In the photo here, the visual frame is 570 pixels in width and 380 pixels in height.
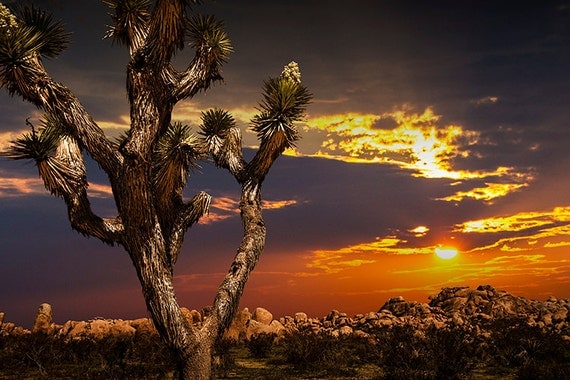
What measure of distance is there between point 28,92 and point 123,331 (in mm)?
13091

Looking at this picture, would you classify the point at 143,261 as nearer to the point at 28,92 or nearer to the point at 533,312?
the point at 28,92

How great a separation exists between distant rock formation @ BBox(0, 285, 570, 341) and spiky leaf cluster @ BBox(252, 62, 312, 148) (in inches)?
Result: 418

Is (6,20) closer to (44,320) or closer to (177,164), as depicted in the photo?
(177,164)

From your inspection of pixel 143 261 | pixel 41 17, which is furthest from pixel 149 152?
pixel 41 17

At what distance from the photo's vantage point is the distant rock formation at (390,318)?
71.5 feet

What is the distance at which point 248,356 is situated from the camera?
1830 cm

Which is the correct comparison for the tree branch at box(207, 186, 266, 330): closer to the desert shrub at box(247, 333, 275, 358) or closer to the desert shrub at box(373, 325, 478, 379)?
the desert shrub at box(373, 325, 478, 379)

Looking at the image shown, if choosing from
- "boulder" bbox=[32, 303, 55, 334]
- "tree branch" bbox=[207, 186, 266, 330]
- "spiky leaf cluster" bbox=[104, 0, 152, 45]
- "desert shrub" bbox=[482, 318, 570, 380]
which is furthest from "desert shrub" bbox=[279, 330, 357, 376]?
"boulder" bbox=[32, 303, 55, 334]

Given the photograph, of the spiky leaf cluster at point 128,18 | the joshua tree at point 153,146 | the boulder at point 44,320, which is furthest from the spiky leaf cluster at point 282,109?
the boulder at point 44,320

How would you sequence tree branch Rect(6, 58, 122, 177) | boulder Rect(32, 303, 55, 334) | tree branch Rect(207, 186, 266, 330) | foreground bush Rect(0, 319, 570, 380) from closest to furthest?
1. tree branch Rect(6, 58, 122, 177)
2. tree branch Rect(207, 186, 266, 330)
3. foreground bush Rect(0, 319, 570, 380)
4. boulder Rect(32, 303, 55, 334)

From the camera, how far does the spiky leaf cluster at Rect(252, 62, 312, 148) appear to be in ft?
41.3

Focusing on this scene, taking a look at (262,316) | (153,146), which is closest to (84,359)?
(153,146)

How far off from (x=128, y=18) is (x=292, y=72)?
404cm

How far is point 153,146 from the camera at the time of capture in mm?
10594
